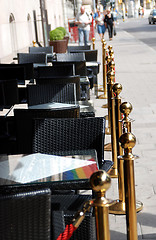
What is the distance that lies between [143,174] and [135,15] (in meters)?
119

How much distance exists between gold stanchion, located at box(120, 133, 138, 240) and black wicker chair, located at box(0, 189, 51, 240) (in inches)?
43.5

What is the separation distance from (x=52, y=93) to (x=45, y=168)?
3059 mm

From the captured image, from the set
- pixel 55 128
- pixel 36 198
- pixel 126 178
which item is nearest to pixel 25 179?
pixel 126 178

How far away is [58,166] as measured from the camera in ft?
11.7

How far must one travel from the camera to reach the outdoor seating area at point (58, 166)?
7.88 ft

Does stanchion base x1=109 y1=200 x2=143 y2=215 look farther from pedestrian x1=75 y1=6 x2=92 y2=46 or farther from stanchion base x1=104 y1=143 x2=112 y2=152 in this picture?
pedestrian x1=75 y1=6 x2=92 y2=46

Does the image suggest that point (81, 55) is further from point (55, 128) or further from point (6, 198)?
point (6, 198)

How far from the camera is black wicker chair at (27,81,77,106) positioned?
6.40 metres

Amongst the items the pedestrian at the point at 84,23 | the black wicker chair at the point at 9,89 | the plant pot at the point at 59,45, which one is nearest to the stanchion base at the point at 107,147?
the black wicker chair at the point at 9,89

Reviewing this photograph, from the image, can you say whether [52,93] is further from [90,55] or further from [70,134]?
[90,55]

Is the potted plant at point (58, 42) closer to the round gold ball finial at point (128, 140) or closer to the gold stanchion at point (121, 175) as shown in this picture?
the gold stanchion at point (121, 175)

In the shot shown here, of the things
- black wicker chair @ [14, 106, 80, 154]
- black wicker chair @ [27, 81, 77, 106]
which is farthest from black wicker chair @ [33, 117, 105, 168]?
black wicker chair @ [27, 81, 77, 106]

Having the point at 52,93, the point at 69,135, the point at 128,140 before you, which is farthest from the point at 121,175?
the point at 52,93

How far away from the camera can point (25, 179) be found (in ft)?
10.9
